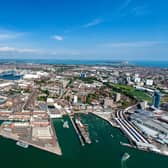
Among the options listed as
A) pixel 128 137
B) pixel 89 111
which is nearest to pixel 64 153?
pixel 128 137

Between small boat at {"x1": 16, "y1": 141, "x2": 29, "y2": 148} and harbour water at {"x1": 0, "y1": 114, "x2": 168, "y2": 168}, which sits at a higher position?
small boat at {"x1": 16, "y1": 141, "x2": 29, "y2": 148}

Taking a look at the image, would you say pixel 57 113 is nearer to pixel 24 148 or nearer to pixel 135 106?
pixel 24 148

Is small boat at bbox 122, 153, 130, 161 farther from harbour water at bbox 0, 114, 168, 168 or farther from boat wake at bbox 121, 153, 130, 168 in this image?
harbour water at bbox 0, 114, 168, 168

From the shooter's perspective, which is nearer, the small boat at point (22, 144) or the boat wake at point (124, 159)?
the boat wake at point (124, 159)

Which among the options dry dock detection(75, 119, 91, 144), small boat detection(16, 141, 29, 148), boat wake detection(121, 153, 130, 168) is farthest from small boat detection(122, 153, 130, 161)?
small boat detection(16, 141, 29, 148)

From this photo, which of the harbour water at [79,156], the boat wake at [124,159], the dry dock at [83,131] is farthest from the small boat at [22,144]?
the boat wake at [124,159]

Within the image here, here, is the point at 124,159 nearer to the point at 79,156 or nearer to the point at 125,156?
the point at 125,156

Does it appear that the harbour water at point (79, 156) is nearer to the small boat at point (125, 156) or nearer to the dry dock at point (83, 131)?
the small boat at point (125, 156)

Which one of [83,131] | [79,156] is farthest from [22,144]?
[83,131]
